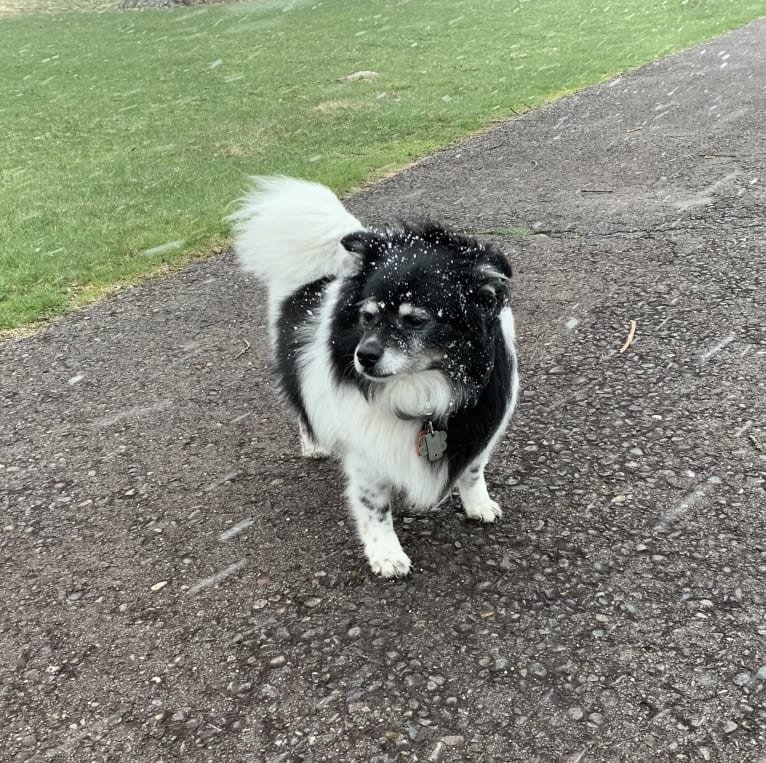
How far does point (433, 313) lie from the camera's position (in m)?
2.58

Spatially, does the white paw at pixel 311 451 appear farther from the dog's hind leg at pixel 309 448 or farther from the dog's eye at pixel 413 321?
the dog's eye at pixel 413 321

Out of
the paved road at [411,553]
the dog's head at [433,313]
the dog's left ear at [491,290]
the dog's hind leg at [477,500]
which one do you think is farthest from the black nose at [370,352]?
the paved road at [411,553]

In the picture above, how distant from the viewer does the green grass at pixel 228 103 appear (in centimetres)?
717

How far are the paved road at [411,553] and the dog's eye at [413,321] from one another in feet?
3.63

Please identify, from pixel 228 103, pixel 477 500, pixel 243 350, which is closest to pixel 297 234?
pixel 477 500

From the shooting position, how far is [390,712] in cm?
238

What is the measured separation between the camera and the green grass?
7.17 m

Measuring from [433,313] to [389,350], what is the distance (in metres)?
0.22

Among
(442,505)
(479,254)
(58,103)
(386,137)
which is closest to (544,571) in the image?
(442,505)

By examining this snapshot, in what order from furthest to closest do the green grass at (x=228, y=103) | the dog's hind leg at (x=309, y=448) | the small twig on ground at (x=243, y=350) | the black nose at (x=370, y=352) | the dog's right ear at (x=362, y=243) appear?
the green grass at (x=228, y=103)
the small twig on ground at (x=243, y=350)
the dog's hind leg at (x=309, y=448)
the dog's right ear at (x=362, y=243)
the black nose at (x=370, y=352)

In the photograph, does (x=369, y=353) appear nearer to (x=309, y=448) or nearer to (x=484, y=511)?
(x=484, y=511)

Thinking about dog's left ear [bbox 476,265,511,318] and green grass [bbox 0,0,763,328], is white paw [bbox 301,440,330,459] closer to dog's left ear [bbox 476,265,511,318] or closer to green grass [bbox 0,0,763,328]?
dog's left ear [bbox 476,265,511,318]

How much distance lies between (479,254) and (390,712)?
1677 mm

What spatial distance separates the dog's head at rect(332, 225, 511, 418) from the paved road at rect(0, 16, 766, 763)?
0.93 metres
